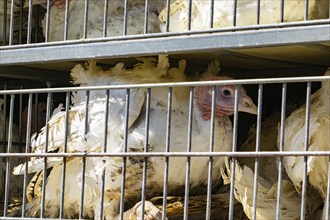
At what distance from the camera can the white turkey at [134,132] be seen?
3.99m

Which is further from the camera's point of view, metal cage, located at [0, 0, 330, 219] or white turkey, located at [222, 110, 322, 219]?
white turkey, located at [222, 110, 322, 219]

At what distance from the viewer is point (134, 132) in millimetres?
4016

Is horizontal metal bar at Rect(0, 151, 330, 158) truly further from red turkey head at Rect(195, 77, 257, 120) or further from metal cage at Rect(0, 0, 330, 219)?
red turkey head at Rect(195, 77, 257, 120)

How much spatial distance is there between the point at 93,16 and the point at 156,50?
90 centimetres

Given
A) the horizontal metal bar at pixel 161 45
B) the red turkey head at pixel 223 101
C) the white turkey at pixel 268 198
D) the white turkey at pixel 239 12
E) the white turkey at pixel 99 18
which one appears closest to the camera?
the horizontal metal bar at pixel 161 45

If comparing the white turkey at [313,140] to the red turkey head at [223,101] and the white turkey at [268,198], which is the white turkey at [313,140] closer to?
the white turkey at [268,198]

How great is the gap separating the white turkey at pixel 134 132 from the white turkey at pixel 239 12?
276mm

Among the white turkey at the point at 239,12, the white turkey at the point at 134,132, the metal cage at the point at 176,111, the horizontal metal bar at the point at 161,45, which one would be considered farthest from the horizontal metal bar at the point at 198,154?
the white turkey at the point at 239,12

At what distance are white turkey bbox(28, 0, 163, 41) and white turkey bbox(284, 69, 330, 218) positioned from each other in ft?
3.03

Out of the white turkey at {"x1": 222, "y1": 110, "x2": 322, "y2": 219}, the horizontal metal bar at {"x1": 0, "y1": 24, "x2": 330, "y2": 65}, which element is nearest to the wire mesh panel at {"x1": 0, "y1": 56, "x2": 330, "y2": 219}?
the white turkey at {"x1": 222, "y1": 110, "x2": 322, "y2": 219}

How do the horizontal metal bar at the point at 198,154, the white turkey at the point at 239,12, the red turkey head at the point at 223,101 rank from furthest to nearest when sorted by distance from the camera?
the red turkey head at the point at 223,101 → the white turkey at the point at 239,12 → the horizontal metal bar at the point at 198,154

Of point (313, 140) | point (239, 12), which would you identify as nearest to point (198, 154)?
point (313, 140)

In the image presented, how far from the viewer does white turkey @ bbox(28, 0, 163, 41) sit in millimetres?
4328

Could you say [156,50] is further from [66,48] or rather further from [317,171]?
[317,171]
